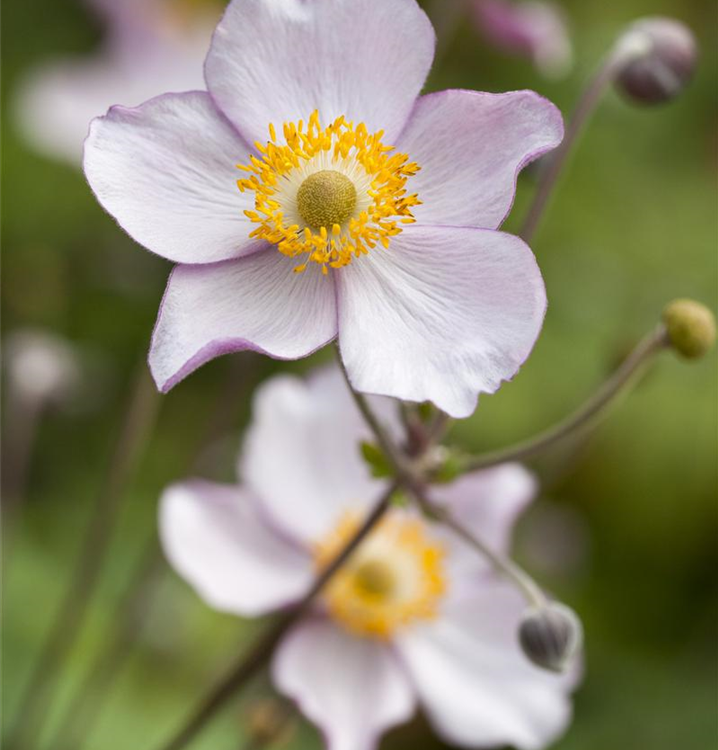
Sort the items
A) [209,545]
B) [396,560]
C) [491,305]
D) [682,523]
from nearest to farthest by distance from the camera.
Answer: [491,305] → [209,545] → [396,560] → [682,523]

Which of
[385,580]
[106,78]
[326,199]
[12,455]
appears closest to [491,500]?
[385,580]

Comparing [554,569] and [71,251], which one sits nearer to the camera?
[554,569]

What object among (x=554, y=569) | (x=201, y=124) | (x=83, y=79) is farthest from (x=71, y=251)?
(x=201, y=124)

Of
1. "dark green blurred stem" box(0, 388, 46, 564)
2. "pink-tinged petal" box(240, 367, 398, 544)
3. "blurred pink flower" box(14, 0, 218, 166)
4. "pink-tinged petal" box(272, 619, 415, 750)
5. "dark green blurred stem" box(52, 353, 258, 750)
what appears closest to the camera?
"pink-tinged petal" box(272, 619, 415, 750)

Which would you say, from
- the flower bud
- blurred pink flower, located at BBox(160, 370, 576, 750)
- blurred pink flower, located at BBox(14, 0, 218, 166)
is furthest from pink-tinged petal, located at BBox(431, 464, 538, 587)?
blurred pink flower, located at BBox(14, 0, 218, 166)

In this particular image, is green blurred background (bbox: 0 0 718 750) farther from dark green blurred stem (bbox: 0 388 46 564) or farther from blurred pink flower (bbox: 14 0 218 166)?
blurred pink flower (bbox: 14 0 218 166)

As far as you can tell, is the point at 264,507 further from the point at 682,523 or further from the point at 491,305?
the point at 682,523

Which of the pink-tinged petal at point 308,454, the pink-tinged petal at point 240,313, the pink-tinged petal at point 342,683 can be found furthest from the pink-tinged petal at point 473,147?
the pink-tinged petal at point 342,683
